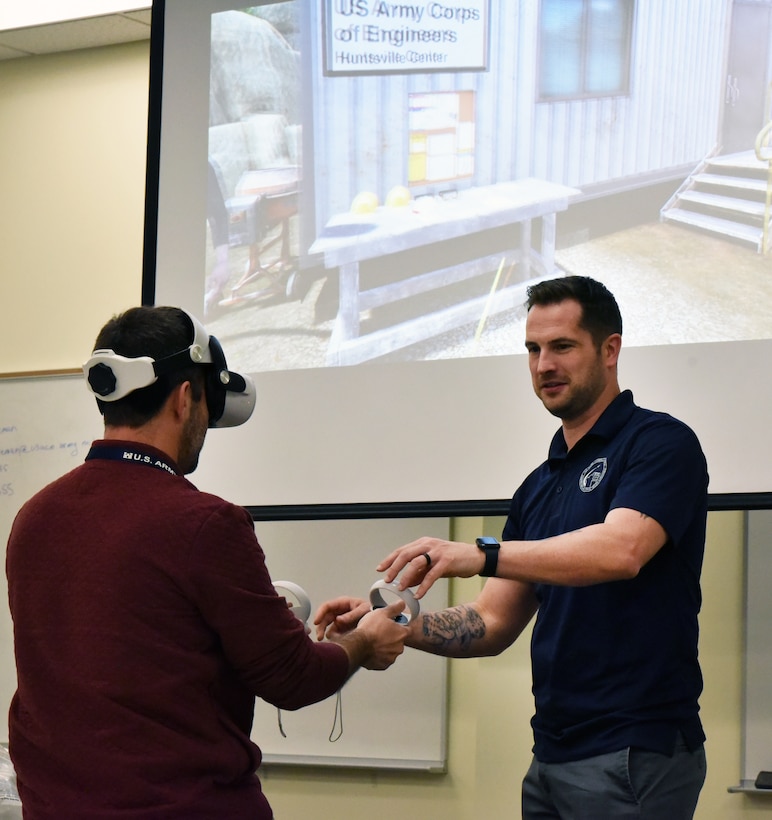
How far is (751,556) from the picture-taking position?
2.88 metres

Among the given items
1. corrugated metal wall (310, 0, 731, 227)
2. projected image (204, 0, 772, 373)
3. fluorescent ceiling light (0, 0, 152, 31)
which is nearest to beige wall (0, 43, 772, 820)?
fluorescent ceiling light (0, 0, 152, 31)

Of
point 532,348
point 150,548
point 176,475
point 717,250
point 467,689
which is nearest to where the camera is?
point 150,548

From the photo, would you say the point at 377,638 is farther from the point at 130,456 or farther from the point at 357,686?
the point at 357,686

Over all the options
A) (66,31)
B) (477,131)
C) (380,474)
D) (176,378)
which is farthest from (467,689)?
(66,31)

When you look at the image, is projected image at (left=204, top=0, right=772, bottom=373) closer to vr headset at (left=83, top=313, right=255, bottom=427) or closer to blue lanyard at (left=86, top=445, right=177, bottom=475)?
vr headset at (left=83, top=313, right=255, bottom=427)

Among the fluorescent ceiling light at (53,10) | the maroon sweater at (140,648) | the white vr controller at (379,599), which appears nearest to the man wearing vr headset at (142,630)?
the maroon sweater at (140,648)

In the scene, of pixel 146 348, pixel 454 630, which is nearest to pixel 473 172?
pixel 454 630

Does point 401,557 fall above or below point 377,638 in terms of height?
above

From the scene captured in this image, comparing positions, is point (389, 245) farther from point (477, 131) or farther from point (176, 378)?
point (176, 378)

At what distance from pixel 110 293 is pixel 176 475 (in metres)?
2.41

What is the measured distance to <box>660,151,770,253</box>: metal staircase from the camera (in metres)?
2.70

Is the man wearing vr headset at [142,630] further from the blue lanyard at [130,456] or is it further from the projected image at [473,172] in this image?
the projected image at [473,172]

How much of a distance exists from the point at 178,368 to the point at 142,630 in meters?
0.41

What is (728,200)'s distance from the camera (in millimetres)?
2744
